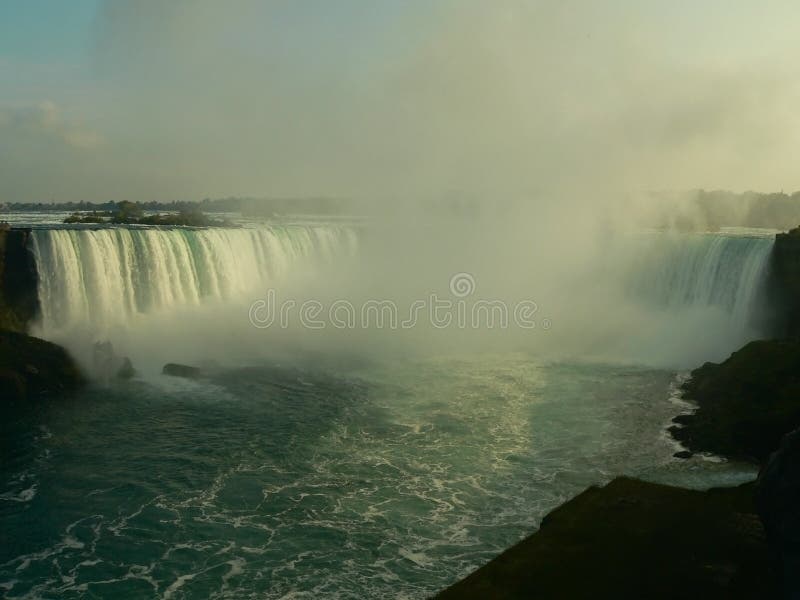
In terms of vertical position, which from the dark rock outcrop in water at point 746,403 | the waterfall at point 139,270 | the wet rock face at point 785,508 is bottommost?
the dark rock outcrop in water at point 746,403

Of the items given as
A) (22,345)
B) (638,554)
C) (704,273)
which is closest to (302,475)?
(638,554)

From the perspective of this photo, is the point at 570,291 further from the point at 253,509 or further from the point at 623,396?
the point at 253,509

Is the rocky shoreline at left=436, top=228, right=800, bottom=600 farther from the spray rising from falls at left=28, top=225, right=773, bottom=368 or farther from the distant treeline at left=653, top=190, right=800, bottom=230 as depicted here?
the distant treeline at left=653, top=190, right=800, bottom=230

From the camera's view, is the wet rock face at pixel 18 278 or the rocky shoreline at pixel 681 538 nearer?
the rocky shoreline at pixel 681 538

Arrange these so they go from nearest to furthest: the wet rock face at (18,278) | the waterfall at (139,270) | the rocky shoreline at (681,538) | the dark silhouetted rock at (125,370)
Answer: the rocky shoreline at (681,538)
the dark silhouetted rock at (125,370)
the wet rock face at (18,278)
the waterfall at (139,270)

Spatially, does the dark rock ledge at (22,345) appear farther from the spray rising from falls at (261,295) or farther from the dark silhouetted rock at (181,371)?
the dark silhouetted rock at (181,371)

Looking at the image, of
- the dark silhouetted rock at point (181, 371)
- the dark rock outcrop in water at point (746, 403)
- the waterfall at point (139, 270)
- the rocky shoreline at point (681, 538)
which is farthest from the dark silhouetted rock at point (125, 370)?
the dark rock outcrop in water at point (746, 403)

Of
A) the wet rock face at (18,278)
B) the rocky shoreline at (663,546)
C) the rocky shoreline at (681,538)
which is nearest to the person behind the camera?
the rocky shoreline at (663,546)
